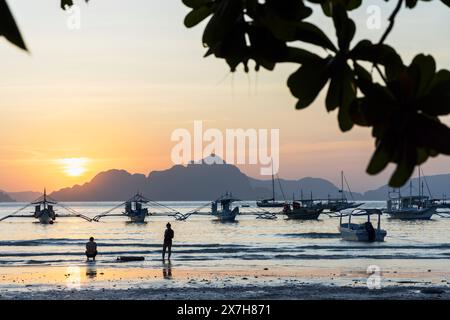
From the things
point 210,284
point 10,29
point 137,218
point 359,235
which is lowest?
point 210,284

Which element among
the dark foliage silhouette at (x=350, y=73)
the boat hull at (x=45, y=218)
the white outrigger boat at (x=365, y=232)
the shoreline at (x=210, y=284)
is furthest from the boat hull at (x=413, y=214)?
the dark foliage silhouette at (x=350, y=73)

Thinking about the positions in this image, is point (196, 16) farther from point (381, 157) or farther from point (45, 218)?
point (45, 218)

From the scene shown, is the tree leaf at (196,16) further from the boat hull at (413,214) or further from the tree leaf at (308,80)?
the boat hull at (413,214)

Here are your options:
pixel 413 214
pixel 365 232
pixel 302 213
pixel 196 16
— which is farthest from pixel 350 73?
pixel 413 214

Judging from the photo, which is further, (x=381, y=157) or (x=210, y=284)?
(x=210, y=284)

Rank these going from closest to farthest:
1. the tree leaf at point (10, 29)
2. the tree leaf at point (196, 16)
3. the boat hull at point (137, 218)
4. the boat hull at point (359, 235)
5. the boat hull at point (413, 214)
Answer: the tree leaf at point (10, 29)
the tree leaf at point (196, 16)
the boat hull at point (359, 235)
the boat hull at point (137, 218)
the boat hull at point (413, 214)

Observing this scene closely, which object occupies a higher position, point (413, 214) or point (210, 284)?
point (413, 214)

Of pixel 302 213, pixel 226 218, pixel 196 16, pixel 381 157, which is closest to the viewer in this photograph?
pixel 381 157

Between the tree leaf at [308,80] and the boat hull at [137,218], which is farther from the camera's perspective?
the boat hull at [137,218]

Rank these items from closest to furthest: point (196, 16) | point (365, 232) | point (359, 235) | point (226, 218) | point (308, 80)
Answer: point (308, 80) → point (196, 16) → point (365, 232) → point (359, 235) → point (226, 218)

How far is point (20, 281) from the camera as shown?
2434 cm

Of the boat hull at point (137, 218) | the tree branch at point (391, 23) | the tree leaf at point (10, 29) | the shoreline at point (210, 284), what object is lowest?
the shoreline at point (210, 284)

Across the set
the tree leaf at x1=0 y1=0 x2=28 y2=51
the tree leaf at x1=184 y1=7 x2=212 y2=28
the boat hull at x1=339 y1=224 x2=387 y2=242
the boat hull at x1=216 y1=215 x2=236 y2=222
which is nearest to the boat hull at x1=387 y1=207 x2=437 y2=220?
the boat hull at x1=216 y1=215 x2=236 y2=222
